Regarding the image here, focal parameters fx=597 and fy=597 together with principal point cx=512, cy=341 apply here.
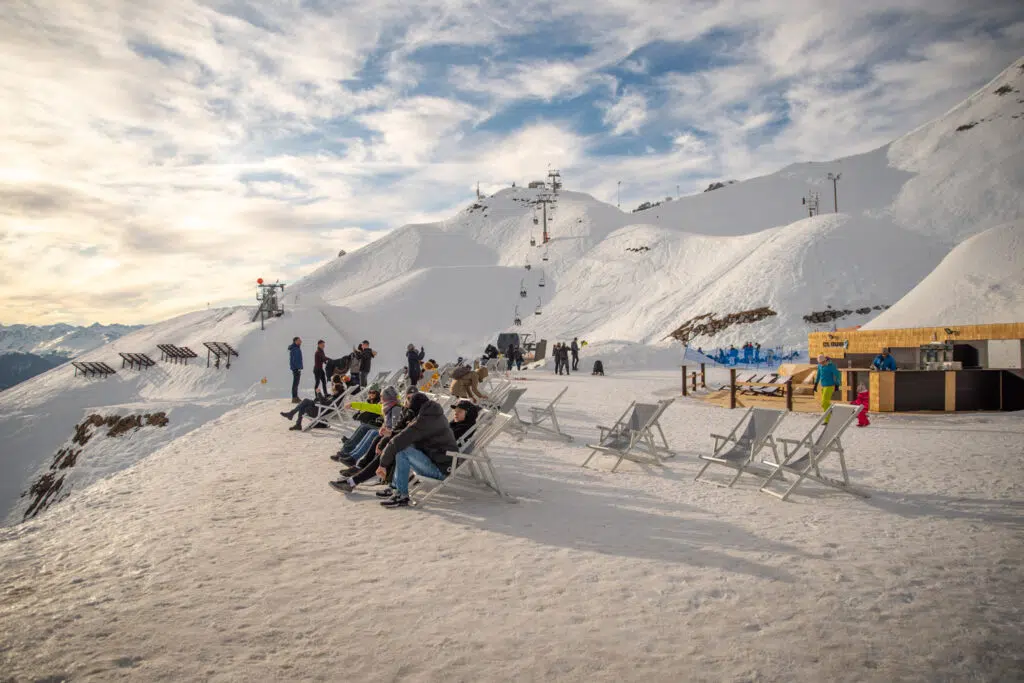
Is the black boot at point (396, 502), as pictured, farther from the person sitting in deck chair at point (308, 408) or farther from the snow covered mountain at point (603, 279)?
the snow covered mountain at point (603, 279)

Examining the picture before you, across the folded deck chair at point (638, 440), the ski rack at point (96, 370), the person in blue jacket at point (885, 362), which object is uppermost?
the person in blue jacket at point (885, 362)

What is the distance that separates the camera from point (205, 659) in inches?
124

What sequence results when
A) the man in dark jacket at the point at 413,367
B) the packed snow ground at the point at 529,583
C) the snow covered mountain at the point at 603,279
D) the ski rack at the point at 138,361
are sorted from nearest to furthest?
1. the packed snow ground at the point at 529,583
2. the man in dark jacket at the point at 413,367
3. the snow covered mountain at the point at 603,279
4. the ski rack at the point at 138,361

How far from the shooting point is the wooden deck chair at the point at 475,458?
5902 mm

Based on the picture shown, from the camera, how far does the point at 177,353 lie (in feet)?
96.3

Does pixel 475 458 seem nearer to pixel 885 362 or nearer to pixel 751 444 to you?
pixel 751 444

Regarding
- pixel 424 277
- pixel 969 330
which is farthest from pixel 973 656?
pixel 424 277

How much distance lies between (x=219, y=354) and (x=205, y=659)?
27.7 metres

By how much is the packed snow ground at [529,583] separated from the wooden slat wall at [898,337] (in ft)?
32.3

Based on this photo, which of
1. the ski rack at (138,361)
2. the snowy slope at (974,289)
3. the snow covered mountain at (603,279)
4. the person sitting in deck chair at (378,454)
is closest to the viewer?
the person sitting in deck chair at (378,454)

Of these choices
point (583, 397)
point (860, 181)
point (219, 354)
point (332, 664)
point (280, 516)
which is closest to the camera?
point (332, 664)

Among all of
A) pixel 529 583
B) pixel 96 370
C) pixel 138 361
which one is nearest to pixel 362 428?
pixel 529 583

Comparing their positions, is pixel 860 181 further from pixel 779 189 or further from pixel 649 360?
pixel 649 360

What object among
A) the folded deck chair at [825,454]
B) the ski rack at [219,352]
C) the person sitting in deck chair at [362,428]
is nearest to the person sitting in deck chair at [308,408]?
the person sitting in deck chair at [362,428]
